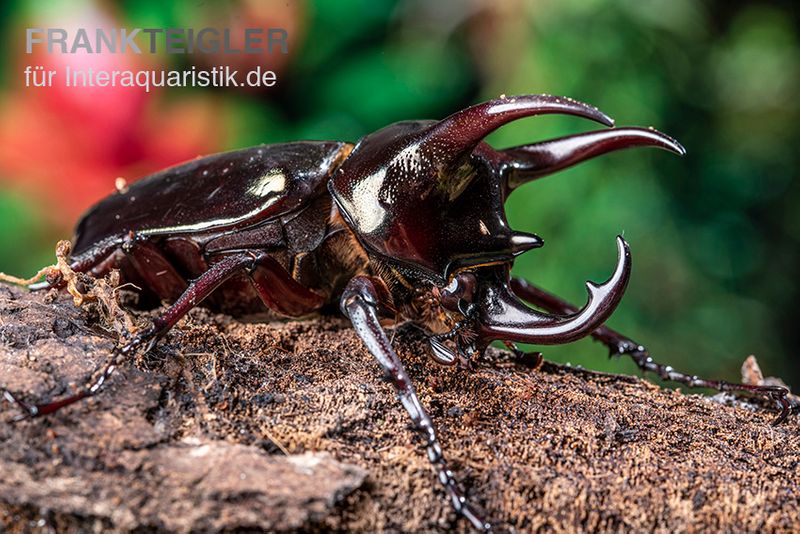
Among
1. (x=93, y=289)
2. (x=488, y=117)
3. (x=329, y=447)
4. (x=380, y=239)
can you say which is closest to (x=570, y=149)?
(x=488, y=117)

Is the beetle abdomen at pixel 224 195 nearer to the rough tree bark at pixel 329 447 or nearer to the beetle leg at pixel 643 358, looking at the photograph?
the rough tree bark at pixel 329 447

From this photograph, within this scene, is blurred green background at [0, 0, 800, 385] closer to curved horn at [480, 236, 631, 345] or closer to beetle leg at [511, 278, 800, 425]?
beetle leg at [511, 278, 800, 425]

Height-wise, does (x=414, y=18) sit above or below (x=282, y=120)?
above

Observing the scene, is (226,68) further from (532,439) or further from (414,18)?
(532,439)

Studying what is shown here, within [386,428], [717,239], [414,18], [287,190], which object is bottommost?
[717,239]

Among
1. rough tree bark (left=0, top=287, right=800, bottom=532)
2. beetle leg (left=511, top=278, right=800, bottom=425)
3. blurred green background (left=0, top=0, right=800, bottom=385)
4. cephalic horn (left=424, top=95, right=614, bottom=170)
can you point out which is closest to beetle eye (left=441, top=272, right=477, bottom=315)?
rough tree bark (left=0, top=287, right=800, bottom=532)

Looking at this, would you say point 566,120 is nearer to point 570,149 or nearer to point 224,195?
point 570,149

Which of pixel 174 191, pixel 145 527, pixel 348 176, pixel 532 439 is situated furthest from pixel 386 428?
pixel 174 191
